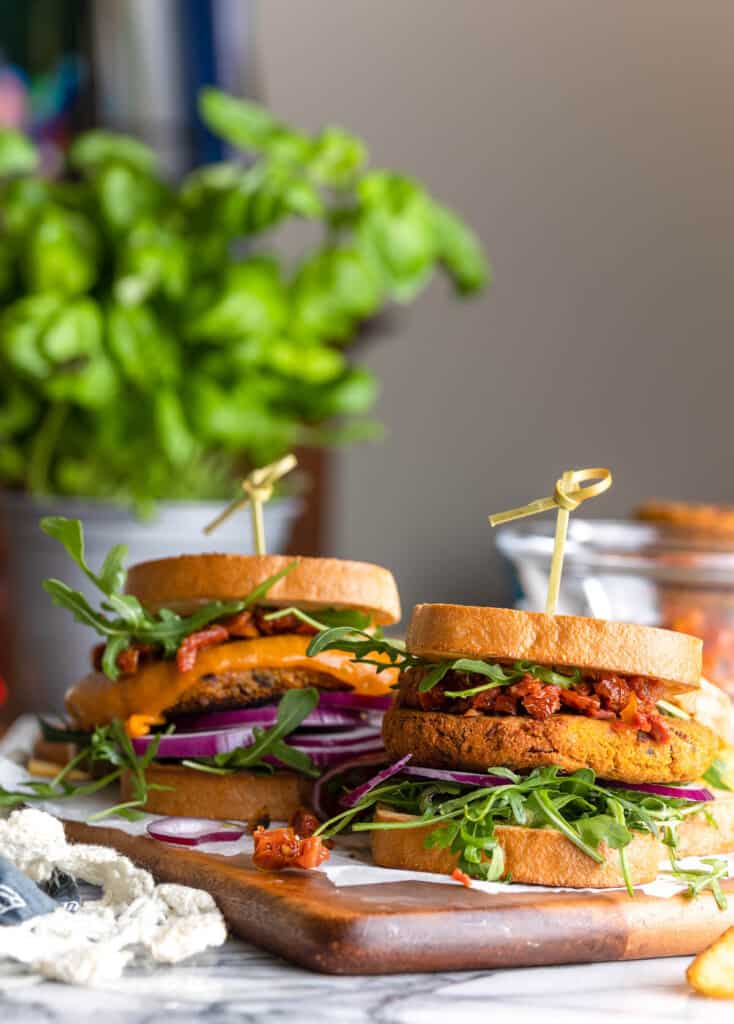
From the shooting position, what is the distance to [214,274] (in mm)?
3770

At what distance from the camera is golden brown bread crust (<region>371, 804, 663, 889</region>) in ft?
5.37

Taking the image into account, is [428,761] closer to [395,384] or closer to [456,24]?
[395,384]

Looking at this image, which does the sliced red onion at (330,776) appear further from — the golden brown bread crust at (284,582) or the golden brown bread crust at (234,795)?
the golden brown bread crust at (284,582)

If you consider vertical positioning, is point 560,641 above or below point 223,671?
above

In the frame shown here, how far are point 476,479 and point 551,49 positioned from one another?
77.2 inches

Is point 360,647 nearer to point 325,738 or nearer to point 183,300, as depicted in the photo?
point 325,738

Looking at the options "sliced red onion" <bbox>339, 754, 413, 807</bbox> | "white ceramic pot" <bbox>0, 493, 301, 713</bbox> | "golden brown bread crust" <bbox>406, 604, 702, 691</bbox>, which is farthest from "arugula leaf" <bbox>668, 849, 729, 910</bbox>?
"white ceramic pot" <bbox>0, 493, 301, 713</bbox>

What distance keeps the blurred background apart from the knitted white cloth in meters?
3.71

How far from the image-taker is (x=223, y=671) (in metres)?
2.03

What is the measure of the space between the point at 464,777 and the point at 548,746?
12cm

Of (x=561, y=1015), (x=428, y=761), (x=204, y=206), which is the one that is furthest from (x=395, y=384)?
(x=561, y=1015)

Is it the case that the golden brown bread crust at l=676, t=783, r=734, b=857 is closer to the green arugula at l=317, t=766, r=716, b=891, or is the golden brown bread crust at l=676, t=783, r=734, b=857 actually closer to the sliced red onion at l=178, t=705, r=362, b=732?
the green arugula at l=317, t=766, r=716, b=891

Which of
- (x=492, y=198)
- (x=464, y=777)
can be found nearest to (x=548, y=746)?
(x=464, y=777)

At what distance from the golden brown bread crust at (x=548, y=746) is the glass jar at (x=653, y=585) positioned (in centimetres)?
117
